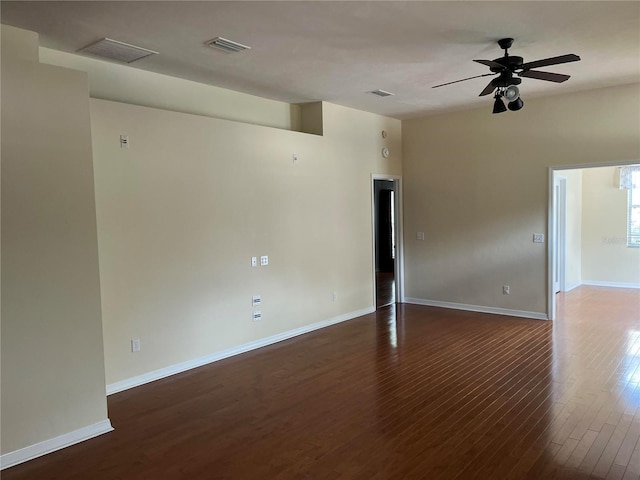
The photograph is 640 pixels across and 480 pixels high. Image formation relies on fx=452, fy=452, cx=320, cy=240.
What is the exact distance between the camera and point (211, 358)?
4828 millimetres

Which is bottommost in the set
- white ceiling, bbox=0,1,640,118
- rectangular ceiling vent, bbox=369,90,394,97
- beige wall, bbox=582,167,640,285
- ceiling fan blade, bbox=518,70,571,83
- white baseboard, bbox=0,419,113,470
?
white baseboard, bbox=0,419,113,470

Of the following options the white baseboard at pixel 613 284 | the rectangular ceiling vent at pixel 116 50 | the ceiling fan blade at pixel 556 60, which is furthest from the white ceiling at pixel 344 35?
the white baseboard at pixel 613 284

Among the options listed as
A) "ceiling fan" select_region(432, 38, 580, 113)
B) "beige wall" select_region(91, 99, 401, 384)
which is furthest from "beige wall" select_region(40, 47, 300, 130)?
"ceiling fan" select_region(432, 38, 580, 113)

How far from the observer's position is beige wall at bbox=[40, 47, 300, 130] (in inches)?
160

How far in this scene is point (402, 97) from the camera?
5820 mm

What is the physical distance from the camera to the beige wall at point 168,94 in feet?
13.3

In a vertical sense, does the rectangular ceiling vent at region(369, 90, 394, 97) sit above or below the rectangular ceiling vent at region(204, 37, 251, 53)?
above

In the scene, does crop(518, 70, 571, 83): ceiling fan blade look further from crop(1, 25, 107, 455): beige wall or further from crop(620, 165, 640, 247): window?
crop(620, 165, 640, 247): window

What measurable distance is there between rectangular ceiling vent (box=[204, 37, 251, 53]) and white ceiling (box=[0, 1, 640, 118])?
80mm

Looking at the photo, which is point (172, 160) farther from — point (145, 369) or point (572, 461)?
point (572, 461)

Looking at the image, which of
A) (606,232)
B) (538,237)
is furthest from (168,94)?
(606,232)

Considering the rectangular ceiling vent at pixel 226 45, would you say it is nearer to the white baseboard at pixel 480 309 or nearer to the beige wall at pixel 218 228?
the beige wall at pixel 218 228

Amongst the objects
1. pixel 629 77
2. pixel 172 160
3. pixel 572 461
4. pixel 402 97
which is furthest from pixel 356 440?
pixel 629 77

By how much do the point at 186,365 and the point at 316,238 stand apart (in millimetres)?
2355
